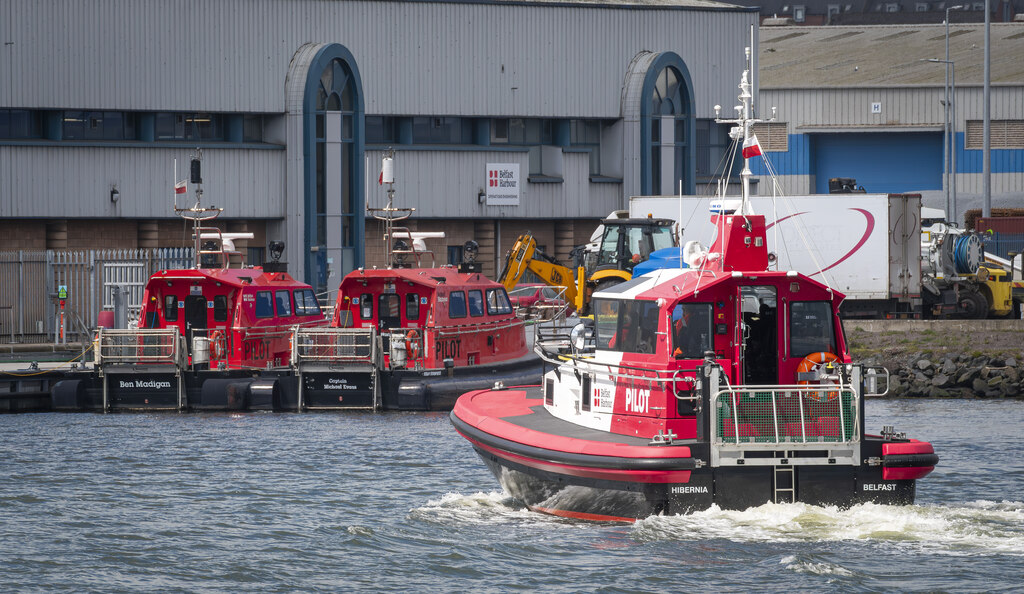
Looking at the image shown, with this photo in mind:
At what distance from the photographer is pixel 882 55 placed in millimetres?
71500

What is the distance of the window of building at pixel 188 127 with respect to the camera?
37406mm

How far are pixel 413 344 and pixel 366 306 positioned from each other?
4.53ft

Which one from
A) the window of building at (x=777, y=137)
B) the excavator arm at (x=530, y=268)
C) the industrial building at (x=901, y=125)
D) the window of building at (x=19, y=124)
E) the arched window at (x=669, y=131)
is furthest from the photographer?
the window of building at (x=777, y=137)

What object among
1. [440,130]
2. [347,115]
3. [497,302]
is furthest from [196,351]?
[440,130]

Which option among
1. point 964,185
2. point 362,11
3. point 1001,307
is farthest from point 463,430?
point 964,185

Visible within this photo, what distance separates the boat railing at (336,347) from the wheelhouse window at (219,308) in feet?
5.36

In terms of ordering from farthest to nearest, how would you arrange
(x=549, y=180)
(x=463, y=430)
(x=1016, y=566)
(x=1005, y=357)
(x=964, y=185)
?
(x=964, y=185) → (x=549, y=180) → (x=1005, y=357) → (x=463, y=430) → (x=1016, y=566)

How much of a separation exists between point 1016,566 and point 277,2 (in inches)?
1168

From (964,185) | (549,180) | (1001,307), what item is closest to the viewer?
(1001,307)

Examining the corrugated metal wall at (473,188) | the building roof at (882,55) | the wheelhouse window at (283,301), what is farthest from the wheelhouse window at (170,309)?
the building roof at (882,55)

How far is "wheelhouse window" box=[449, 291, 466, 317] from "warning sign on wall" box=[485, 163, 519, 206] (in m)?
15.4

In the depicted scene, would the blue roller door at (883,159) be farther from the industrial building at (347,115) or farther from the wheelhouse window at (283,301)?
the wheelhouse window at (283,301)

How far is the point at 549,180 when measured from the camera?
4322 centimetres

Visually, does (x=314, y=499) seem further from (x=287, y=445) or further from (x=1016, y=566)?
(x=1016, y=566)
